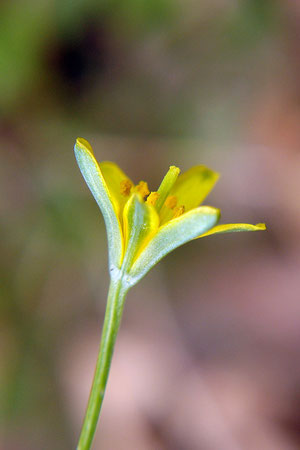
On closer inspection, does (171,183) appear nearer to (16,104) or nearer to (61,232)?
(61,232)

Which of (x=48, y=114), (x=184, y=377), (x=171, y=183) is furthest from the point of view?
(x=48, y=114)

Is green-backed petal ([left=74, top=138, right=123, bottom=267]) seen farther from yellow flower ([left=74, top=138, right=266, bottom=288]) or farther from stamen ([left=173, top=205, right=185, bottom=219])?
stamen ([left=173, top=205, right=185, bottom=219])

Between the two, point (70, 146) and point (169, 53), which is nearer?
point (70, 146)

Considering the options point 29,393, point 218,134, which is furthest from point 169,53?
point 29,393

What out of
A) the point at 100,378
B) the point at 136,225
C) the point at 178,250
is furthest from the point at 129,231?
the point at 178,250

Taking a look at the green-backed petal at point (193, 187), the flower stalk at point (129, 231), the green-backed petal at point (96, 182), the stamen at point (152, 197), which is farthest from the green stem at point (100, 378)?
the green-backed petal at point (193, 187)

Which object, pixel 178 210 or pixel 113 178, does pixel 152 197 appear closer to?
pixel 178 210

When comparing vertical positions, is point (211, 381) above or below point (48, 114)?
below
